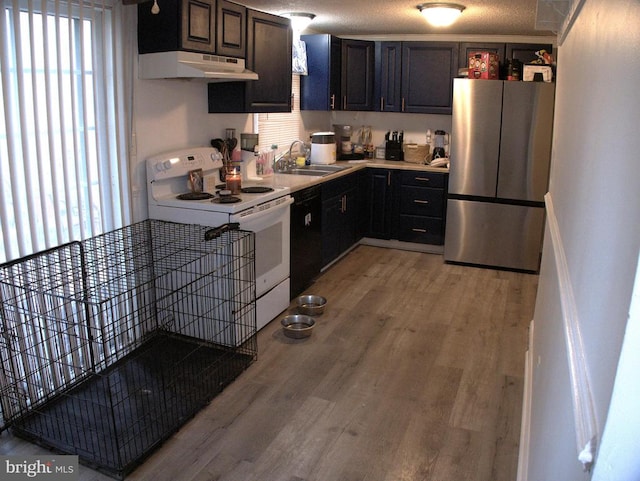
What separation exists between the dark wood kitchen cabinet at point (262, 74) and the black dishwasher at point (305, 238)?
717 mm

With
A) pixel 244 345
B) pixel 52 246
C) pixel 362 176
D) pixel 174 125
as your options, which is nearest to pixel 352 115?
pixel 362 176

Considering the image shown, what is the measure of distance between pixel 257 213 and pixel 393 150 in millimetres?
2933

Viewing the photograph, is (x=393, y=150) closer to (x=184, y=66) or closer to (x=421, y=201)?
(x=421, y=201)

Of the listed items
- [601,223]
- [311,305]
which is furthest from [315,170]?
[601,223]

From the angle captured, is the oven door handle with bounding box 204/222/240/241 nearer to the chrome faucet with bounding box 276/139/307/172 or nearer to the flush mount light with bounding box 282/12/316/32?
the chrome faucet with bounding box 276/139/307/172

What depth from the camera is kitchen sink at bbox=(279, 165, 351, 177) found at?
515 cm

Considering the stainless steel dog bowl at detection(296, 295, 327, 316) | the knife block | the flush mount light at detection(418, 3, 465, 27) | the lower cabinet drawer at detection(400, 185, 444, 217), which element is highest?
the flush mount light at detection(418, 3, 465, 27)

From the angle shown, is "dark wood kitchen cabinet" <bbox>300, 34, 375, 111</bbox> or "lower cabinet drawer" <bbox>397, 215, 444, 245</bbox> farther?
"lower cabinet drawer" <bbox>397, 215, 444, 245</bbox>

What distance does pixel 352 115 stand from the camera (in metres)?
6.39

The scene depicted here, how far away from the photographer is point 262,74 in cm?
403

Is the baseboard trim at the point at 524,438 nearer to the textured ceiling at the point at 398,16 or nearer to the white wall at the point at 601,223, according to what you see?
the white wall at the point at 601,223

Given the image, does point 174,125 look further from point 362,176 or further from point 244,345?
point 362,176

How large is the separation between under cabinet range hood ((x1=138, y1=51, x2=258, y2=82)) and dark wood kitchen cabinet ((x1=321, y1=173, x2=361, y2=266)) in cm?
150

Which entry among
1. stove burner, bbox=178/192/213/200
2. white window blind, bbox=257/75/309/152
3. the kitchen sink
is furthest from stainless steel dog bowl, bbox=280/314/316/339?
white window blind, bbox=257/75/309/152
